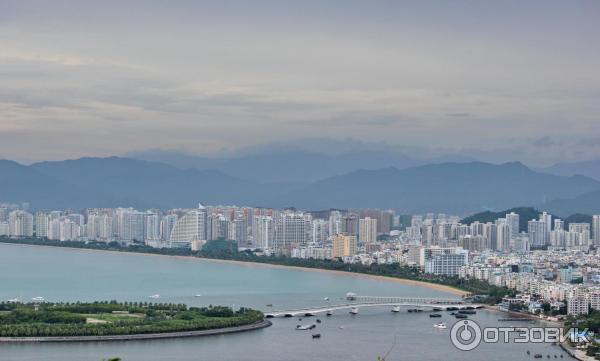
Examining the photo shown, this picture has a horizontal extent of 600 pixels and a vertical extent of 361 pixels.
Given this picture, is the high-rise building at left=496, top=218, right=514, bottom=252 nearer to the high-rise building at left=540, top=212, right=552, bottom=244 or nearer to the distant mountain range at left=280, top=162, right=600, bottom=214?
the high-rise building at left=540, top=212, right=552, bottom=244

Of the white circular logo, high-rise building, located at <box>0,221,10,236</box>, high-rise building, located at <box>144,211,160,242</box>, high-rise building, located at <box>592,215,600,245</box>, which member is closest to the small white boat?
the white circular logo

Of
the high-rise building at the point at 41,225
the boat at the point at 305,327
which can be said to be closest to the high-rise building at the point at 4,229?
the high-rise building at the point at 41,225

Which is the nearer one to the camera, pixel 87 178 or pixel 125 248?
pixel 125 248

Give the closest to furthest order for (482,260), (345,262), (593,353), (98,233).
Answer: (593,353) → (482,260) → (345,262) → (98,233)

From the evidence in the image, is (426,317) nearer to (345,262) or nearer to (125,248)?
(345,262)

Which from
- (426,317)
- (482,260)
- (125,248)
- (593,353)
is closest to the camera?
(593,353)

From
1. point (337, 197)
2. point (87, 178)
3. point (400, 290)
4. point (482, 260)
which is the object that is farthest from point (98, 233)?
point (87, 178)

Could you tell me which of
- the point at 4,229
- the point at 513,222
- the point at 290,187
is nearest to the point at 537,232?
the point at 513,222
